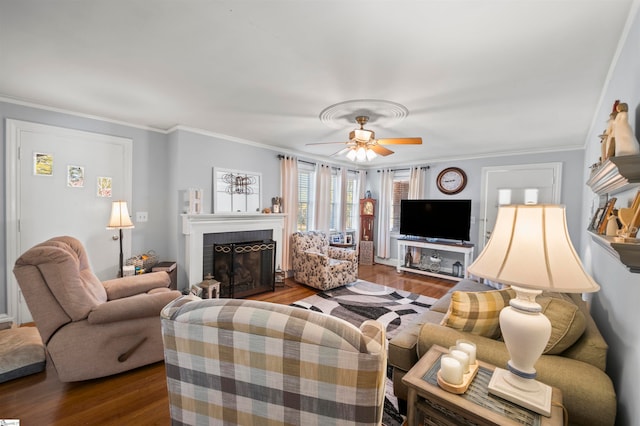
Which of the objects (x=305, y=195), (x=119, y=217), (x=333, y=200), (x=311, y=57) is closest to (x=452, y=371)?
(x=311, y=57)

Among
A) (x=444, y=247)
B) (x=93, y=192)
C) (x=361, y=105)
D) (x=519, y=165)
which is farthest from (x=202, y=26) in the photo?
(x=519, y=165)

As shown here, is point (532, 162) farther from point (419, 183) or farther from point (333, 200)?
point (333, 200)

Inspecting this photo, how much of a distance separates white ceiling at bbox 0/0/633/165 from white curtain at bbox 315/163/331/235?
2405 mm

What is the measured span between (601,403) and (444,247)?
153 inches

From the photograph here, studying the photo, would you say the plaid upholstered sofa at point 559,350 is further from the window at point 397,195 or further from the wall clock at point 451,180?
the window at point 397,195

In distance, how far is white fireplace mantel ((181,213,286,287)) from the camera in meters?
3.41

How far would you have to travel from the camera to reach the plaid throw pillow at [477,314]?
57.9 inches

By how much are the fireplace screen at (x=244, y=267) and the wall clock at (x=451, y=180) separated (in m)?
3.54

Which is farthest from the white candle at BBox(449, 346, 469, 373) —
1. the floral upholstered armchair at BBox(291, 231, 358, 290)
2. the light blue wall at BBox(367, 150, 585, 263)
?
the light blue wall at BBox(367, 150, 585, 263)

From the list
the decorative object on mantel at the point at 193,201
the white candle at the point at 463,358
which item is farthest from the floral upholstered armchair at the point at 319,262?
the white candle at the point at 463,358

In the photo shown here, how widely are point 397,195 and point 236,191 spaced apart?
366 centimetres

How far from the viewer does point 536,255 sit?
38.4 inches

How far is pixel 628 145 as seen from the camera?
100 cm

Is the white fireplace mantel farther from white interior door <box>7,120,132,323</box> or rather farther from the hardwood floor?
the hardwood floor
